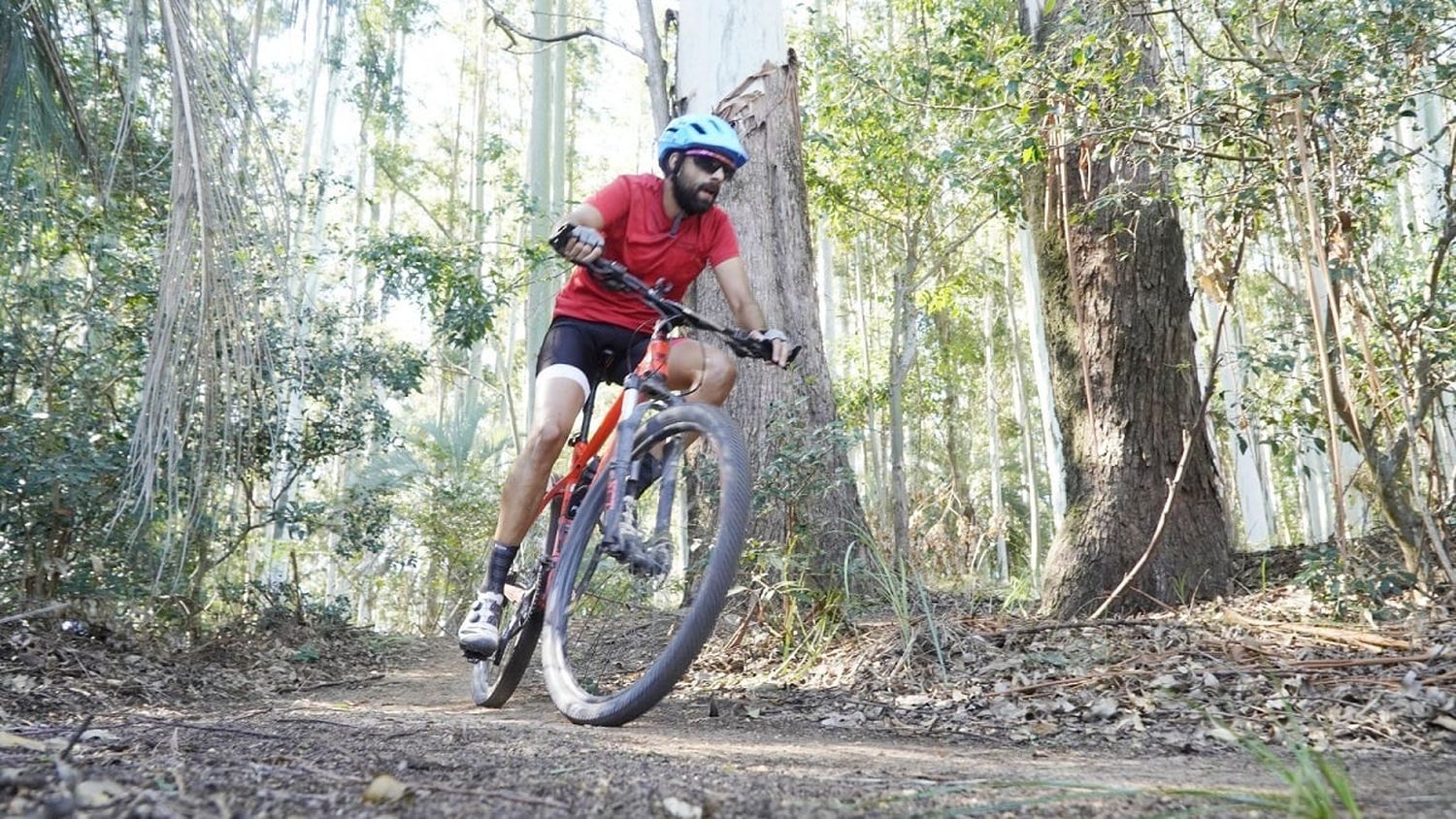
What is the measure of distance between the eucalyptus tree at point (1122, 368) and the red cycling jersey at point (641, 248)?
153 cm

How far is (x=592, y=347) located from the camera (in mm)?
3594

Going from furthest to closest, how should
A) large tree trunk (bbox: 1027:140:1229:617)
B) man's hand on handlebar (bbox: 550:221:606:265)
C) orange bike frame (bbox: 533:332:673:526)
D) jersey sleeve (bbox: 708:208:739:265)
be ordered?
1. large tree trunk (bbox: 1027:140:1229:617)
2. jersey sleeve (bbox: 708:208:739:265)
3. orange bike frame (bbox: 533:332:673:526)
4. man's hand on handlebar (bbox: 550:221:606:265)

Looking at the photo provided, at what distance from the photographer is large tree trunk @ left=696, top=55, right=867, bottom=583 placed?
4.90 m

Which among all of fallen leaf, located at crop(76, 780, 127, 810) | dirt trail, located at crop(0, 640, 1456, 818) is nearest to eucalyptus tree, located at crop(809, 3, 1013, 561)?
dirt trail, located at crop(0, 640, 1456, 818)

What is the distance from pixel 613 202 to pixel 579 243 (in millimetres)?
403

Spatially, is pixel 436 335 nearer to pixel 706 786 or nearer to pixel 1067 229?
pixel 1067 229

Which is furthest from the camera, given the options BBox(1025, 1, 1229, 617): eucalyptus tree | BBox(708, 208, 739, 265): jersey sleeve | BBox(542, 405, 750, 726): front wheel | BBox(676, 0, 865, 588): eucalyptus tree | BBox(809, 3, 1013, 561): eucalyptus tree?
BBox(809, 3, 1013, 561): eucalyptus tree

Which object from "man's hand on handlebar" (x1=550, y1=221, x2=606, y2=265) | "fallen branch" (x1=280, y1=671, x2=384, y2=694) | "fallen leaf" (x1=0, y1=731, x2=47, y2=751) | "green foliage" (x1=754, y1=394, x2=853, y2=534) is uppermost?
"man's hand on handlebar" (x1=550, y1=221, x2=606, y2=265)

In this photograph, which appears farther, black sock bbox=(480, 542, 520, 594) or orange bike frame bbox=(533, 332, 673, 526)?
black sock bbox=(480, 542, 520, 594)

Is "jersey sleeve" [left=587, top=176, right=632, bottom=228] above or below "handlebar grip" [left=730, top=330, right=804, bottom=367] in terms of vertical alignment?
above

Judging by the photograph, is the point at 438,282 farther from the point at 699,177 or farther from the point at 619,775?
the point at 619,775

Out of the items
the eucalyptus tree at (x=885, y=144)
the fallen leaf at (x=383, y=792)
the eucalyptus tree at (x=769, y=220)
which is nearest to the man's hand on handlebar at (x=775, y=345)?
the eucalyptus tree at (x=769, y=220)

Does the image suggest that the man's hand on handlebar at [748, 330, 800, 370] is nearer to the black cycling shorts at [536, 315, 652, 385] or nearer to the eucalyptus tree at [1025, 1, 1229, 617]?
the black cycling shorts at [536, 315, 652, 385]

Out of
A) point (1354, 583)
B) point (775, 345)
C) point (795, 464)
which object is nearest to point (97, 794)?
point (775, 345)
